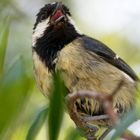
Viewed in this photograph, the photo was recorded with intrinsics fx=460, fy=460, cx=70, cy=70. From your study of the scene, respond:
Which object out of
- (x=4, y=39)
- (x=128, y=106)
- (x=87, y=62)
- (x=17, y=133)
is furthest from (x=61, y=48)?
(x=4, y=39)

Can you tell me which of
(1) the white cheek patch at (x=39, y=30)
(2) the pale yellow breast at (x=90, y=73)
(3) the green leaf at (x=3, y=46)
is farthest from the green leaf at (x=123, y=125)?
(1) the white cheek patch at (x=39, y=30)

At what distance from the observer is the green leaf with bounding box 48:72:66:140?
62 centimetres

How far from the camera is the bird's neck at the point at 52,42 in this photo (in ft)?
6.63

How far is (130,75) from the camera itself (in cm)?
206

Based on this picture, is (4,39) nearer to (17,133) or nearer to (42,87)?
(17,133)

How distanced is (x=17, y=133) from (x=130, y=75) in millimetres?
1219

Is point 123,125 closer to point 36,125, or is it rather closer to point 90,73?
point 36,125

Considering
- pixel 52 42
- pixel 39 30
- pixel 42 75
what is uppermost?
pixel 39 30

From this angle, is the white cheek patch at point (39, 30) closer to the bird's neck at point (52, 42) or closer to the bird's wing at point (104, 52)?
the bird's neck at point (52, 42)

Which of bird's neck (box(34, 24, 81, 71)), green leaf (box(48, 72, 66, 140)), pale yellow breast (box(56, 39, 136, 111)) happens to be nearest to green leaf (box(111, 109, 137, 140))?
green leaf (box(48, 72, 66, 140))

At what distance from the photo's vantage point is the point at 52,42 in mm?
2084

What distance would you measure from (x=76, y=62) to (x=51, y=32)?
18 cm

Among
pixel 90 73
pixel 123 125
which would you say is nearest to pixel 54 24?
pixel 90 73

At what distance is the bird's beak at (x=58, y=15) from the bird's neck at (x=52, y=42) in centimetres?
7
